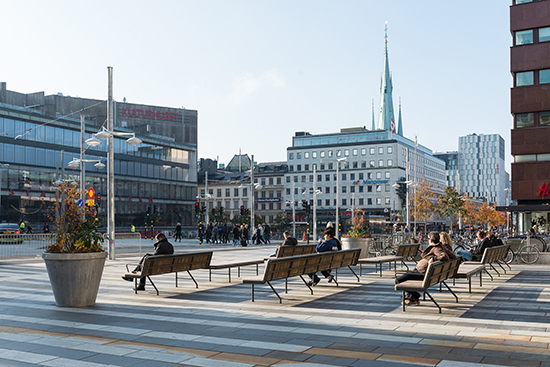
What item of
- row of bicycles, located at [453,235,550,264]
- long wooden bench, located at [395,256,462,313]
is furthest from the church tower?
long wooden bench, located at [395,256,462,313]

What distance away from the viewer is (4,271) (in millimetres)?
18531

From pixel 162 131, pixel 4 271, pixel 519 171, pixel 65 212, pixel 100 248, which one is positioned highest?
pixel 162 131

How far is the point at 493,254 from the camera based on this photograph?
50.0ft

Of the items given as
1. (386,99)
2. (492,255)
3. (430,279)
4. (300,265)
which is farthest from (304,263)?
(386,99)

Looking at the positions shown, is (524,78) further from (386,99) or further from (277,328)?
(386,99)

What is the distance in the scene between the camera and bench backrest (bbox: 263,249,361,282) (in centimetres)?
1045

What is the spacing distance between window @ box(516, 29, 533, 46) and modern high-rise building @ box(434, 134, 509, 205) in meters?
148

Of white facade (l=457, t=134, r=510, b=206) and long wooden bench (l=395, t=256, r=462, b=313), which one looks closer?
long wooden bench (l=395, t=256, r=462, b=313)

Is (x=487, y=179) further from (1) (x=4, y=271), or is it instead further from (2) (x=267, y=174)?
(1) (x=4, y=271)

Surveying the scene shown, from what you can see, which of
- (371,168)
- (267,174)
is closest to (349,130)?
(371,168)

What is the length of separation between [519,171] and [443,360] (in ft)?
123

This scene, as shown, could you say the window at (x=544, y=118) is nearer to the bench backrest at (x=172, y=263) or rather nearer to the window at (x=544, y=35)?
the window at (x=544, y=35)

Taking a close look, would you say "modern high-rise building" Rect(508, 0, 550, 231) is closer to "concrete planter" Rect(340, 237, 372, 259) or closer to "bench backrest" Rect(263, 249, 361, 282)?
"concrete planter" Rect(340, 237, 372, 259)

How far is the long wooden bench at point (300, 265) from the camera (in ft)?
34.1
